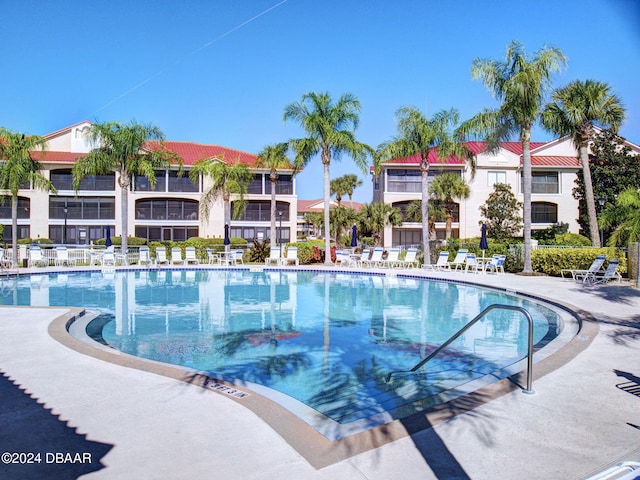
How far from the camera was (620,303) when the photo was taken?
1206 centimetres

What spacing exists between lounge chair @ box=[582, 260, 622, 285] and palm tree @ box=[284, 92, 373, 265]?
1241 cm

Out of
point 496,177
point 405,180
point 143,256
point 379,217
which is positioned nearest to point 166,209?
point 143,256

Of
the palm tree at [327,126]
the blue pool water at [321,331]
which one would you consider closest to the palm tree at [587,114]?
the palm tree at [327,126]

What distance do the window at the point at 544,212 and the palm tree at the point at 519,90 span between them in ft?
69.3

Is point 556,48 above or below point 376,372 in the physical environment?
above

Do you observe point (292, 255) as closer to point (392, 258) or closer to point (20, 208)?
point (392, 258)

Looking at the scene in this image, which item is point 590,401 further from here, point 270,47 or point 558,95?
point 558,95

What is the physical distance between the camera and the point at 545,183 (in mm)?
40250

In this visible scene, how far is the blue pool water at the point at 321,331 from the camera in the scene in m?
6.52

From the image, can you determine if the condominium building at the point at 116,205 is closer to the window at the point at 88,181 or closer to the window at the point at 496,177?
the window at the point at 88,181

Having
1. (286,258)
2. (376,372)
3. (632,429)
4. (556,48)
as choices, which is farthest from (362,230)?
(632,429)

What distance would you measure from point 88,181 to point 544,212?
3771 cm

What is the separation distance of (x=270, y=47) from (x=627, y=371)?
15966mm

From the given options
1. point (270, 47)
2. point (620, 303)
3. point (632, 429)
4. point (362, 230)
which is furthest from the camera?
point (362, 230)
